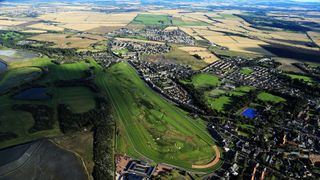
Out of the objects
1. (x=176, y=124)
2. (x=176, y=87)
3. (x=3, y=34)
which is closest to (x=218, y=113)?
(x=176, y=124)

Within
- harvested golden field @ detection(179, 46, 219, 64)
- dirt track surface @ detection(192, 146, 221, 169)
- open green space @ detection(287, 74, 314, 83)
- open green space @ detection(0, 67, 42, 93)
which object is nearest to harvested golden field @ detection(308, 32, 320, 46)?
harvested golden field @ detection(179, 46, 219, 64)

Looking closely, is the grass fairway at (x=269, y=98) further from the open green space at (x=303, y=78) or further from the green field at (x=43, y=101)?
the green field at (x=43, y=101)

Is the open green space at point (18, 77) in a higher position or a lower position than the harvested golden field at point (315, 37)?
higher

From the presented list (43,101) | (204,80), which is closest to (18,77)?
(43,101)

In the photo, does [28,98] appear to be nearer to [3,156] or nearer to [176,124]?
[3,156]

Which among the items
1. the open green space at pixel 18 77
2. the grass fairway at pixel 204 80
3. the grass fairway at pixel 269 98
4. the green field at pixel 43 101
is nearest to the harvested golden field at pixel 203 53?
the grass fairway at pixel 204 80

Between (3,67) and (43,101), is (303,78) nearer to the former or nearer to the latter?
(43,101)

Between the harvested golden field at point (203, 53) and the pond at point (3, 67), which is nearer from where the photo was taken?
the pond at point (3, 67)
